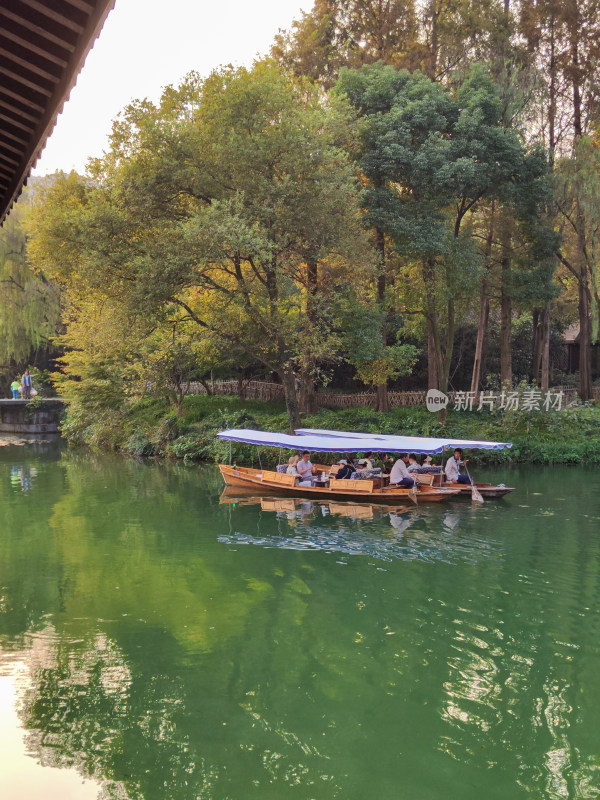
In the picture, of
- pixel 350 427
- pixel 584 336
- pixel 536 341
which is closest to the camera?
pixel 350 427

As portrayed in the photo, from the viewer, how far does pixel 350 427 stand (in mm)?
31781

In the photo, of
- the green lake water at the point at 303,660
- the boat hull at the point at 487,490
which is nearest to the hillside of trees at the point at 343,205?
the boat hull at the point at 487,490

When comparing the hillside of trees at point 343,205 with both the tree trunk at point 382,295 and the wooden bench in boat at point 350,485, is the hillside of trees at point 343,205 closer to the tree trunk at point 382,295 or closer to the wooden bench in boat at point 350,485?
the tree trunk at point 382,295

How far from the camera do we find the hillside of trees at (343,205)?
25000 millimetres

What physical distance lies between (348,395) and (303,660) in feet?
94.1

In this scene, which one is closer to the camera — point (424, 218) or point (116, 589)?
point (116, 589)

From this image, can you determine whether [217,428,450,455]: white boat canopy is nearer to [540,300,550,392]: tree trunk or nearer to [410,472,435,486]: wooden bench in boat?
[410,472,435,486]: wooden bench in boat

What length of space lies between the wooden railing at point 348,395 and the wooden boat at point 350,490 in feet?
41.9

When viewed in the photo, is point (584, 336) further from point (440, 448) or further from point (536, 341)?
point (440, 448)

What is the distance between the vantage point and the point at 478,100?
29891 millimetres

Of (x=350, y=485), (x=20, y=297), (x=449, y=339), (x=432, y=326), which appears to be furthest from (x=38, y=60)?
(x=20, y=297)

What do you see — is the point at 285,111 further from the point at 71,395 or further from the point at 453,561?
the point at 71,395

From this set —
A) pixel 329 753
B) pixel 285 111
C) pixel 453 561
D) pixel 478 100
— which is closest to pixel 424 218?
pixel 478 100

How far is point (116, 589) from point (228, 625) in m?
3.32
